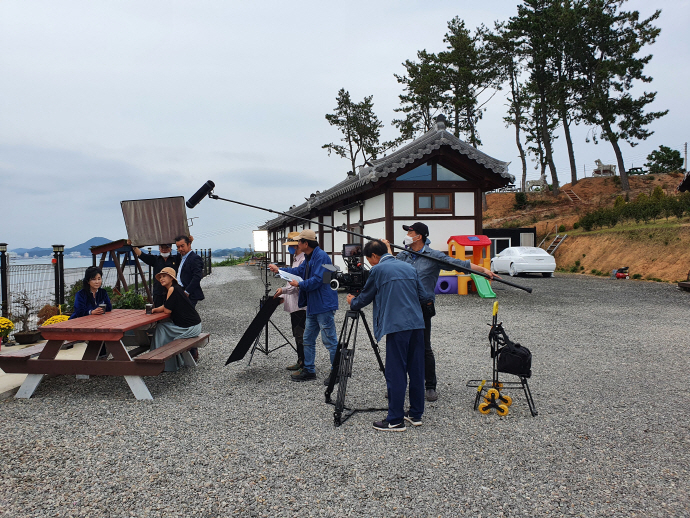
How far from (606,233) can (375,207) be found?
1468 cm

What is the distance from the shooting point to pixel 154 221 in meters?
7.60

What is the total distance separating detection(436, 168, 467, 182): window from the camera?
44.0ft

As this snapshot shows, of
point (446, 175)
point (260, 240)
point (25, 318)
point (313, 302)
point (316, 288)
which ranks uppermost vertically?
point (446, 175)

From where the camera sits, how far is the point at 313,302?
481 cm

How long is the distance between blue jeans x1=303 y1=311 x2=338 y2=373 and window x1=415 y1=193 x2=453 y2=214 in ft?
29.4

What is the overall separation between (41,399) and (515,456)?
14.8 feet

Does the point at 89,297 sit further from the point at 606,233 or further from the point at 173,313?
the point at 606,233

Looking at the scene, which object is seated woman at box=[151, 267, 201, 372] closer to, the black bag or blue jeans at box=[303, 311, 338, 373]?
blue jeans at box=[303, 311, 338, 373]

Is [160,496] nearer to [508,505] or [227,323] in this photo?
[508,505]

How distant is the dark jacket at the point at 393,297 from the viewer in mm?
3596

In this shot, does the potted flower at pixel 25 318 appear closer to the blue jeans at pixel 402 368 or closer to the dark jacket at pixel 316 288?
the dark jacket at pixel 316 288

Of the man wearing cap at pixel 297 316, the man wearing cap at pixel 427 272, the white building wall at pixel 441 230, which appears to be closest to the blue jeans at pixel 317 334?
the man wearing cap at pixel 297 316

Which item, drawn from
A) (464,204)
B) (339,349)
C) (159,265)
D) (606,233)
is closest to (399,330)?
(339,349)

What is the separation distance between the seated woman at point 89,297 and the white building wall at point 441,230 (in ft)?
29.1
